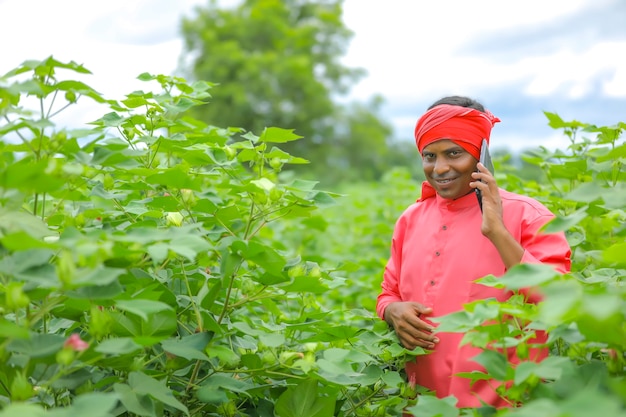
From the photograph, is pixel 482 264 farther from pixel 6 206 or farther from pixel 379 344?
pixel 6 206

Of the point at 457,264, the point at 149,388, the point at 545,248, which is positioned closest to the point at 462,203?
the point at 457,264

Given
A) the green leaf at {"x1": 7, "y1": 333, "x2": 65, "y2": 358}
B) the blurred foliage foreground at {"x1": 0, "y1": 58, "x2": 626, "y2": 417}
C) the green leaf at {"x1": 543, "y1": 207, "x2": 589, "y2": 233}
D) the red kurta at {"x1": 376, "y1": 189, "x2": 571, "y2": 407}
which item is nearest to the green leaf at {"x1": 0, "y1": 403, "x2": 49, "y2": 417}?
the blurred foliage foreground at {"x1": 0, "y1": 58, "x2": 626, "y2": 417}

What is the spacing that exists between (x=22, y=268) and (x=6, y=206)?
20cm

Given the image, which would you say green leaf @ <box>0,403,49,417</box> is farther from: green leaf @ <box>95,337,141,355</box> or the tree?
the tree

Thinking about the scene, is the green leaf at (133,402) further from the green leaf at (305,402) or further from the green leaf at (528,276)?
the green leaf at (528,276)

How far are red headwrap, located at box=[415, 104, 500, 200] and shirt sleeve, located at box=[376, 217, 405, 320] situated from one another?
40 centimetres

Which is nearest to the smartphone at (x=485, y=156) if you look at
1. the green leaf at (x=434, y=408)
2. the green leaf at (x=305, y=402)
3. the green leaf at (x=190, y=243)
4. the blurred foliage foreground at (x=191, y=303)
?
the blurred foliage foreground at (x=191, y=303)

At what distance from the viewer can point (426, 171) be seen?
2.53 metres

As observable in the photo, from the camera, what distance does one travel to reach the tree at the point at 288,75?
3356 cm

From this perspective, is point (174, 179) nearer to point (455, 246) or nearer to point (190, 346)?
point (190, 346)

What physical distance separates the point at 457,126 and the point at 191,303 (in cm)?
112

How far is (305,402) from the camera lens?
6.69ft

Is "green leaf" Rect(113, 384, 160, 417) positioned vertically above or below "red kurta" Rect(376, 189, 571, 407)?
below

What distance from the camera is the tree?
3356 centimetres
